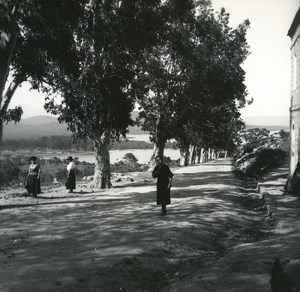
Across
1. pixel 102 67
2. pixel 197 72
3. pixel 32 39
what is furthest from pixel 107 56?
pixel 197 72

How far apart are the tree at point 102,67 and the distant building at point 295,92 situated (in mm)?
5880

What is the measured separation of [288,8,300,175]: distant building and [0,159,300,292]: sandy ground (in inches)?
140

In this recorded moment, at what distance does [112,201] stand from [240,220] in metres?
4.78

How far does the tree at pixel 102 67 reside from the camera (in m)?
16.4

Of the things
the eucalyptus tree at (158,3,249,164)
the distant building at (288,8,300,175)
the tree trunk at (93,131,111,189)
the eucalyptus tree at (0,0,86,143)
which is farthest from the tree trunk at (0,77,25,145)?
the eucalyptus tree at (158,3,249,164)

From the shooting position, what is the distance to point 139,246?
804 centimetres

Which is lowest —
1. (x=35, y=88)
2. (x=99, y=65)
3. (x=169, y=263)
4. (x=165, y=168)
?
(x=169, y=263)

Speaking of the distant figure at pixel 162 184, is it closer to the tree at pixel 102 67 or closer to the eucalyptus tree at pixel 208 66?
the tree at pixel 102 67

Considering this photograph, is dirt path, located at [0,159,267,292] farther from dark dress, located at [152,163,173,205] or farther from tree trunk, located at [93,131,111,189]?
tree trunk, located at [93,131,111,189]

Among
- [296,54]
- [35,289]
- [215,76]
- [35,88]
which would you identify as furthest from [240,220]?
[215,76]

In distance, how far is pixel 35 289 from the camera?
5.65m

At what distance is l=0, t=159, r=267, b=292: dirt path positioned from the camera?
629 cm

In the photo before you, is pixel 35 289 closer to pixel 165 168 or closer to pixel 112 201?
pixel 165 168

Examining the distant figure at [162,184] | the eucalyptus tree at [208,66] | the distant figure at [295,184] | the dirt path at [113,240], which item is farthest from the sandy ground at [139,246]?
the eucalyptus tree at [208,66]
